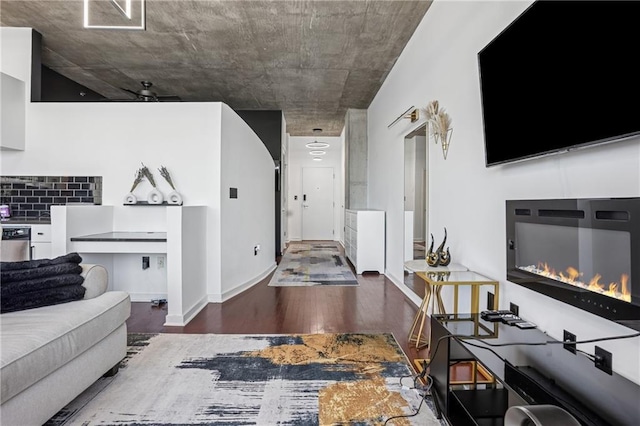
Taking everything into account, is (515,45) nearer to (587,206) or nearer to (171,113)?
(587,206)

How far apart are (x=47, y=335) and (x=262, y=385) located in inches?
44.5

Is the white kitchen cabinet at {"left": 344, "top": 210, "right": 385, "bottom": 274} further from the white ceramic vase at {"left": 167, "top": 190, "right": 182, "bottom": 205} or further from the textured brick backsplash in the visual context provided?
the textured brick backsplash

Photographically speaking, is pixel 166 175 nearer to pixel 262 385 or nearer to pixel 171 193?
pixel 171 193

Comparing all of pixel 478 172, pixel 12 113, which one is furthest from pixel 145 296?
pixel 478 172

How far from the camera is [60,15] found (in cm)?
354

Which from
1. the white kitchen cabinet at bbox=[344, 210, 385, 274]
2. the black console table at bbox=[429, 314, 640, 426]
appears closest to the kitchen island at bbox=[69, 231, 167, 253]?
the black console table at bbox=[429, 314, 640, 426]

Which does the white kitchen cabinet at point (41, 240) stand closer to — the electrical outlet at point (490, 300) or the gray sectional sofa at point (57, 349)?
the gray sectional sofa at point (57, 349)

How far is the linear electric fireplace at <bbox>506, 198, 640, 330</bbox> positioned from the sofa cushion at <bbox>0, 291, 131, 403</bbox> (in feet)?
7.60

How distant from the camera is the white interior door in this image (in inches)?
397

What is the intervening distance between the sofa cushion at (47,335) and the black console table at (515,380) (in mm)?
1817

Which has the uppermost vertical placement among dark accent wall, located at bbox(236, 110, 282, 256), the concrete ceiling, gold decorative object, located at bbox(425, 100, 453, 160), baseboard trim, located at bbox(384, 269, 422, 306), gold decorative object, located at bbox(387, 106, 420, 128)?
the concrete ceiling

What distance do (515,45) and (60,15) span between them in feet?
14.5

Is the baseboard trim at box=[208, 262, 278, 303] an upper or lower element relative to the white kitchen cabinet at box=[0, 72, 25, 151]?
lower

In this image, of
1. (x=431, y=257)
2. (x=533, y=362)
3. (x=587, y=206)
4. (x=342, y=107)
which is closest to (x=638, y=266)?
(x=587, y=206)
